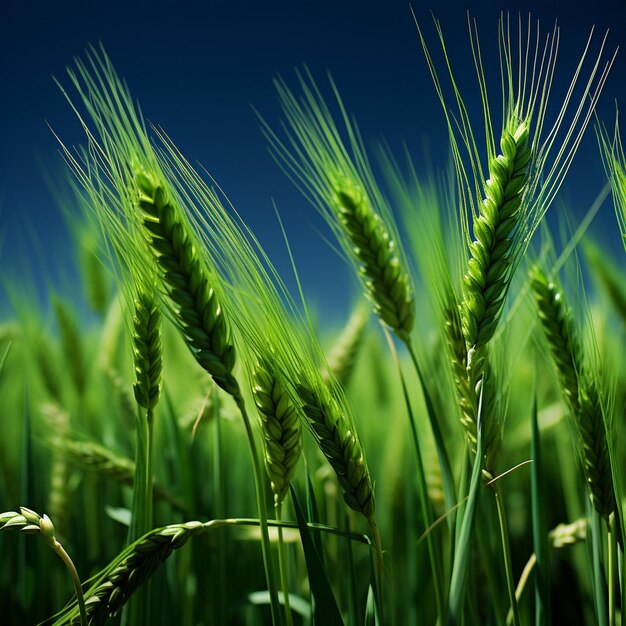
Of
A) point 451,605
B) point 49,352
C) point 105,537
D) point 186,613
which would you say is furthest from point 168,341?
point 451,605

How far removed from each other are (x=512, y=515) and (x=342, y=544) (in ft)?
3.15

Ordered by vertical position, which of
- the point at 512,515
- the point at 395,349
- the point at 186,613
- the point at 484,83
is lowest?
the point at 186,613

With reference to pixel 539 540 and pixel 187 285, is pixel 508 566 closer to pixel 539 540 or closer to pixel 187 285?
pixel 539 540

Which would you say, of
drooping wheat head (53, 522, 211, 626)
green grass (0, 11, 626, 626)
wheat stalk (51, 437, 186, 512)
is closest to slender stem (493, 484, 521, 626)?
Result: green grass (0, 11, 626, 626)

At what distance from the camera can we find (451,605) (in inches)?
21.5

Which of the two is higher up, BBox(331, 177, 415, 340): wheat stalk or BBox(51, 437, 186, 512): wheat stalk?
BBox(331, 177, 415, 340): wheat stalk

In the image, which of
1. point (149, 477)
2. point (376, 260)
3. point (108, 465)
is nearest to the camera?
point (149, 477)

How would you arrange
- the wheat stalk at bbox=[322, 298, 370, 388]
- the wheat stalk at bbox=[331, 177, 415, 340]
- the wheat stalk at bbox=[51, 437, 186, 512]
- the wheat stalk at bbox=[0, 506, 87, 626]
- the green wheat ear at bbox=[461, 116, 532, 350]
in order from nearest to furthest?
the wheat stalk at bbox=[0, 506, 87, 626] < the green wheat ear at bbox=[461, 116, 532, 350] < the wheat stalk at bbox=[331, 177, 415, 340] < the wheat stalk at bbox=[51, 437, 186, 512] < the wheat stalk at bbox=[322, 298, 370, 388]

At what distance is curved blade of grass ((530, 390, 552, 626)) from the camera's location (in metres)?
0.71

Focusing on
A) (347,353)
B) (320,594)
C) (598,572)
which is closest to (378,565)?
(320,594)

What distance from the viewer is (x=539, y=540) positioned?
0.74 m

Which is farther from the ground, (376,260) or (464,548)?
(376,260)

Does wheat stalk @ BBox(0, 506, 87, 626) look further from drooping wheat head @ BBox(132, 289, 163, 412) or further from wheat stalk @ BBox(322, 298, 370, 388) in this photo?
wheat stalk @ BBox(322, 298, 370, 388)

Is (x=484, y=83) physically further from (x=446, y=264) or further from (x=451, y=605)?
(x=451, y=605)
